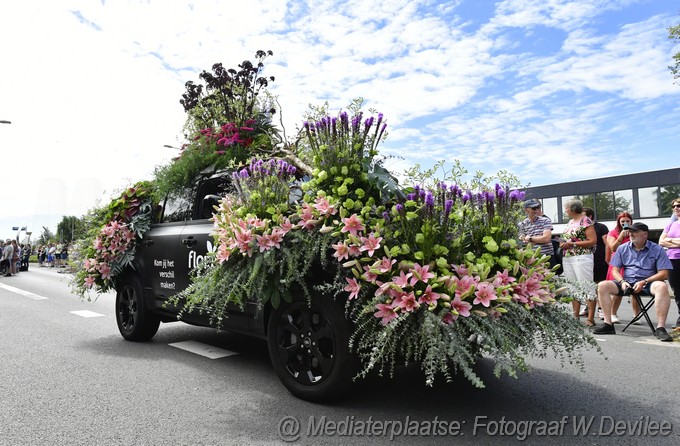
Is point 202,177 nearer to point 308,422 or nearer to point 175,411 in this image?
point 175,411

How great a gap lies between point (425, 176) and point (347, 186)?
1.84 ft

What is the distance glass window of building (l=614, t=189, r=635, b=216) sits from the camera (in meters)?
37.5

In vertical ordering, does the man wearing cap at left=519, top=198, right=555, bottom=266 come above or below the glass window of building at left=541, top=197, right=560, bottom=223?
below

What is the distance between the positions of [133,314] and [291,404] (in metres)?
3.08

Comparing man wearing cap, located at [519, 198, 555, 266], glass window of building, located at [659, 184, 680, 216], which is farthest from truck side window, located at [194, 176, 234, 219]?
glass window of building, located at [659, 184, 680, 216]

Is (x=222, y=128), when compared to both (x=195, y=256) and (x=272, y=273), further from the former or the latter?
(x=272, y=273)

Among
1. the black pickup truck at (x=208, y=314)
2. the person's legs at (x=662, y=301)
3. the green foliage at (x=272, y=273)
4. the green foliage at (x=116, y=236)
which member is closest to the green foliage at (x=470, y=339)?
the black pickup truck at (x=208, y=314)

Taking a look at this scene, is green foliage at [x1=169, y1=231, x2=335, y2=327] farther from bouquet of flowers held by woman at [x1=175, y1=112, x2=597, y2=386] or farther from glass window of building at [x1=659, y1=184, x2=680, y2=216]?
glass window of building at [x1=659, y1=184, x2=680, y2=216]

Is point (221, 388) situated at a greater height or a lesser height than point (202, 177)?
lesser

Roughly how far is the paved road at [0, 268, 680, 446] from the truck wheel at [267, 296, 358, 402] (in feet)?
0.50

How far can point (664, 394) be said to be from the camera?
377 centimetres

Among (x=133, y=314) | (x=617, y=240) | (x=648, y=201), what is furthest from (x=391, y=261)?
(x=648, y=201)

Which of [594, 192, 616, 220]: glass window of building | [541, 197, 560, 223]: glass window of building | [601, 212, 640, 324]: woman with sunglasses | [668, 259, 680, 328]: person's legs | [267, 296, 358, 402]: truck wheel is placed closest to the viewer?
[267, 296, 358, 402]: truck wheel

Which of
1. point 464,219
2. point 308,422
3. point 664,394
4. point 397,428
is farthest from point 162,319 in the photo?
point 664,394
